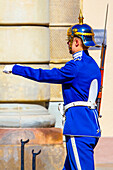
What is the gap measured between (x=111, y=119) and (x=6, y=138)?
2.33m

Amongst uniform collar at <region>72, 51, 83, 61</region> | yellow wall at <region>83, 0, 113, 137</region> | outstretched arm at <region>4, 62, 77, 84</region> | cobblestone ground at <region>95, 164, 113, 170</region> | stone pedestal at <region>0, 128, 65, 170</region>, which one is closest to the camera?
outstretched arm at <region>4, 62, 77, 84</region>

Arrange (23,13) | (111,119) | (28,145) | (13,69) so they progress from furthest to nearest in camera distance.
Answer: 1. (111,119)
2. (23,13)
3. (28,145)
4. (13,69)

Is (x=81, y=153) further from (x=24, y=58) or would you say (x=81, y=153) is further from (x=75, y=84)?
(x=24, y=58)

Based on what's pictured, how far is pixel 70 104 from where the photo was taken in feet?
14.6

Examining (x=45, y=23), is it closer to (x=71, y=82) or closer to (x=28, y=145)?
(x=28, y=145)

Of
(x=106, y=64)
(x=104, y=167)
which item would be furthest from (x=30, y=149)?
(x=106, y=64)

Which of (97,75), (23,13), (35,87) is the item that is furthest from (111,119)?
(97,75)

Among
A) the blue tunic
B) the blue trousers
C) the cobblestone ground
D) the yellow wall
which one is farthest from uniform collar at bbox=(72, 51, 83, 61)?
the yellow wall

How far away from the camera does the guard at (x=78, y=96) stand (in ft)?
14.4

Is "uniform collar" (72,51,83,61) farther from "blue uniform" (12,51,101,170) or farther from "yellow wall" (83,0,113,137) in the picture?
"yellow wall" (83,0,113,137)

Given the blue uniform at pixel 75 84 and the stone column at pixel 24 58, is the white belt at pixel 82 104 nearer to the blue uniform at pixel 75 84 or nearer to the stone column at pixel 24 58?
the blue uniform at pixel 75 84

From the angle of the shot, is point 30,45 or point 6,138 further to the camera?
point 30,45

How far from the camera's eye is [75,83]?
4.43 meters

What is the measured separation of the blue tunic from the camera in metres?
4.37
